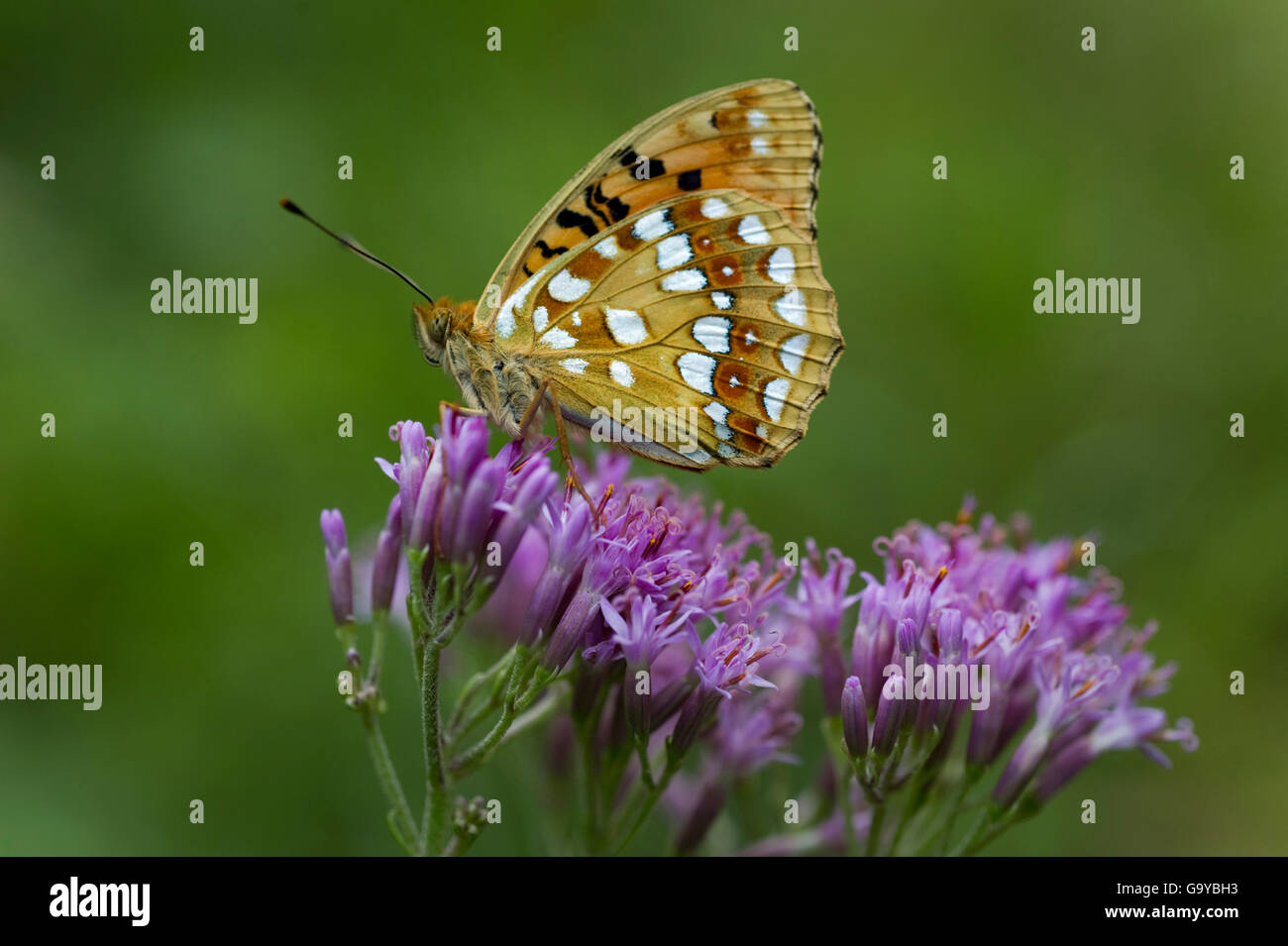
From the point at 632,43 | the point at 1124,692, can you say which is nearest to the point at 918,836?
the point at 1124,692

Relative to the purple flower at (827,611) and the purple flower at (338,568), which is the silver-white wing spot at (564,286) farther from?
the purple flower at (827,611)

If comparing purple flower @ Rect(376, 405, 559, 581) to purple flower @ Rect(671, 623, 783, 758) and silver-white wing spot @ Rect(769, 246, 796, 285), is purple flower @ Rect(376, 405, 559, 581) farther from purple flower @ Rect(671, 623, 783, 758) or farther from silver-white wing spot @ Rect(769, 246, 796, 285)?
silver-white wing spot @ Rect(769, 246, 796, 285)

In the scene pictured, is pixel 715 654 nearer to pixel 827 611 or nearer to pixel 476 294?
pixel 827 611

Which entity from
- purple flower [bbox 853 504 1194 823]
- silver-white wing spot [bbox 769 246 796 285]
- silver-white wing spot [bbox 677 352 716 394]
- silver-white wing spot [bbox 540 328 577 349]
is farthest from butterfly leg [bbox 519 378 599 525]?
purple flower [bbox 853 504 1194 823]
